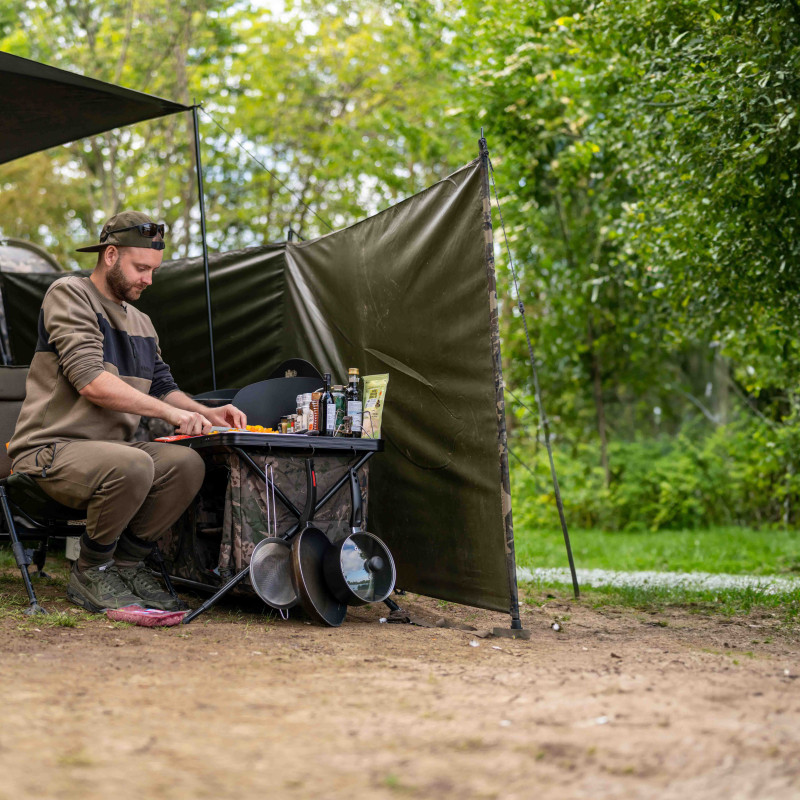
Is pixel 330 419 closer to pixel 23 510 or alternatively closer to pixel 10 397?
pixel 23 510

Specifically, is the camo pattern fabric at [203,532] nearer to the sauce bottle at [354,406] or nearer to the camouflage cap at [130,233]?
the sauce bottle at [354,406]

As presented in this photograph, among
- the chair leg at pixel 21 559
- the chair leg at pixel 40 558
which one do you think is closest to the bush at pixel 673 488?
the chair leg at pixel 40 558

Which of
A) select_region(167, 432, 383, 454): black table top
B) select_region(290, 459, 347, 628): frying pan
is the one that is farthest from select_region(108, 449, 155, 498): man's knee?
select_region(290, 459, 347, 628): frying pan

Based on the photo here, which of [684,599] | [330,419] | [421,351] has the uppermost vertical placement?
[421,351]

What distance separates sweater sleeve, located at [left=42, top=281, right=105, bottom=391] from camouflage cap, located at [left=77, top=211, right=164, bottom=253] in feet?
0.82

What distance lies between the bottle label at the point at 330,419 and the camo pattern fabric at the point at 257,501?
0.12 metres

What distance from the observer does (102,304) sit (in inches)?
161

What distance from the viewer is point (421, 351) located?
14.0ft

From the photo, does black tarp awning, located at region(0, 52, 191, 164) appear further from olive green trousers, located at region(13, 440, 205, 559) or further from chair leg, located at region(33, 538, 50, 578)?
chair leg, located at region(33, 538, 50, 578)

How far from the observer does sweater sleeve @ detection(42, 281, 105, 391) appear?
378 centimetres

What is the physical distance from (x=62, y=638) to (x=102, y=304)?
1.46 m

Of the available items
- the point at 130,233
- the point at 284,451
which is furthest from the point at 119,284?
the point at 284,451

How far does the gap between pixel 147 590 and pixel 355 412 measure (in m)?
1.18

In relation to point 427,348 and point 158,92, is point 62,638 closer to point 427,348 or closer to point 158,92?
point 427,348
